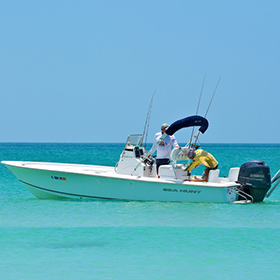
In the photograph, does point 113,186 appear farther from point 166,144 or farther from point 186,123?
point 186,123

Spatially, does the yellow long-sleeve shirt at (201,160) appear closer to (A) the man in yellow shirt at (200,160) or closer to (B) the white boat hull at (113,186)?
(A) the man in yellow shirt at (200,160)

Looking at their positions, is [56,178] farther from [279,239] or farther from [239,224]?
[279,239]

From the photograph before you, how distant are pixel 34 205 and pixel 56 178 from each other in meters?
0.89

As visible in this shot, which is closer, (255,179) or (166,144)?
(255,179)

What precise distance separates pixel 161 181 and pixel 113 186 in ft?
4.05

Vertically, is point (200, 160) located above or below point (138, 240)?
above

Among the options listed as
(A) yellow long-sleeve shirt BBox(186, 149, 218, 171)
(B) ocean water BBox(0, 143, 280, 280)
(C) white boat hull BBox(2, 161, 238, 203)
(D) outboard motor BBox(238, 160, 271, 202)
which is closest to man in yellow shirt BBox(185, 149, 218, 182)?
(A) yellow long-sleeve shirt BBox(186, 149, 218, 171)

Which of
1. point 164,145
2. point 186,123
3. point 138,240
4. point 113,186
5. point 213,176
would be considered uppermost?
point 186,123

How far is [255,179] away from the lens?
12.0 meters

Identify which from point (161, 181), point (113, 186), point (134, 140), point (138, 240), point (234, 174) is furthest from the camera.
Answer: point (134, 140)

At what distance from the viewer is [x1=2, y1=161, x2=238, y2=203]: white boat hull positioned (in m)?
11.9

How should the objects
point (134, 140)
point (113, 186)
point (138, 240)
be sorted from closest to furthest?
point (138, 240) < point (113, 186) < point (134, 140)

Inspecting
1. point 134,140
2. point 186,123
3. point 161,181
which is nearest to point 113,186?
point 161,181

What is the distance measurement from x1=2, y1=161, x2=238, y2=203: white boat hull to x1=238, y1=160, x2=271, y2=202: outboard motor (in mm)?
336
